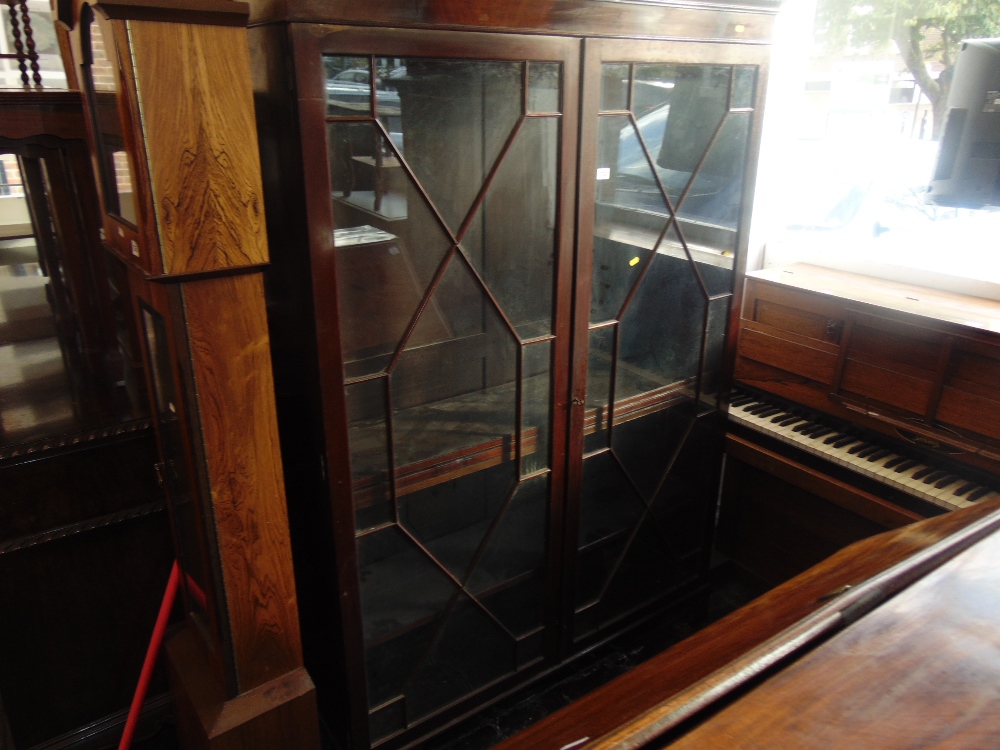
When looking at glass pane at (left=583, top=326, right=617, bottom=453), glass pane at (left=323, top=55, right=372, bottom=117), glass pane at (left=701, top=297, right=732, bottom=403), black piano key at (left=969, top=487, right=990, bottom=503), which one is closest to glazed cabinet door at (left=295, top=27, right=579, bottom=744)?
glass pane at (left=323, top=55, right=372, bottom=117)

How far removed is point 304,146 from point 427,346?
49 centimetres

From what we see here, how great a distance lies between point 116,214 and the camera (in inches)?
53.6

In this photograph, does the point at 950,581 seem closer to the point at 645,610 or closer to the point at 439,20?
the point at 439,20

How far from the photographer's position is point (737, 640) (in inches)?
38.2

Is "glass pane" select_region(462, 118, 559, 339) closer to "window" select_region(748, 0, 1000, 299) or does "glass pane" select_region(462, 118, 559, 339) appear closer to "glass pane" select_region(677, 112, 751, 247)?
"glass pane" select_region(677, 112, 751, 247)

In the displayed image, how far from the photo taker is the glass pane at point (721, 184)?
6.17 ft

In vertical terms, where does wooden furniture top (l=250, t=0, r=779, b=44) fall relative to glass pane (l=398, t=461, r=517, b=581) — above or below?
above

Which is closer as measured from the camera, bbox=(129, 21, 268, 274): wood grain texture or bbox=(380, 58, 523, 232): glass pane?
bbox=(129, 21, 268, 274): wood grain texture

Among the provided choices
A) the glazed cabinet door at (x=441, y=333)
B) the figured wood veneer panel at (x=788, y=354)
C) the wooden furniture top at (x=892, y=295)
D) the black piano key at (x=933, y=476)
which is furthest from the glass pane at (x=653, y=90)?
the black piano key at (x=933, y=476)

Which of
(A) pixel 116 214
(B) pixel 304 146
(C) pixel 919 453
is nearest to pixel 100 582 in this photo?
(A) pixel 116 214

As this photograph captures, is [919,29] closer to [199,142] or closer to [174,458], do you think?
[199,142]

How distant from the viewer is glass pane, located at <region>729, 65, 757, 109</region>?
1846 millimetres

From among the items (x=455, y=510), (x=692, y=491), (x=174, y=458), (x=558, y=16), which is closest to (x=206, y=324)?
(x=174, y=458)

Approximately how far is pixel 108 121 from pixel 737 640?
1.34m
